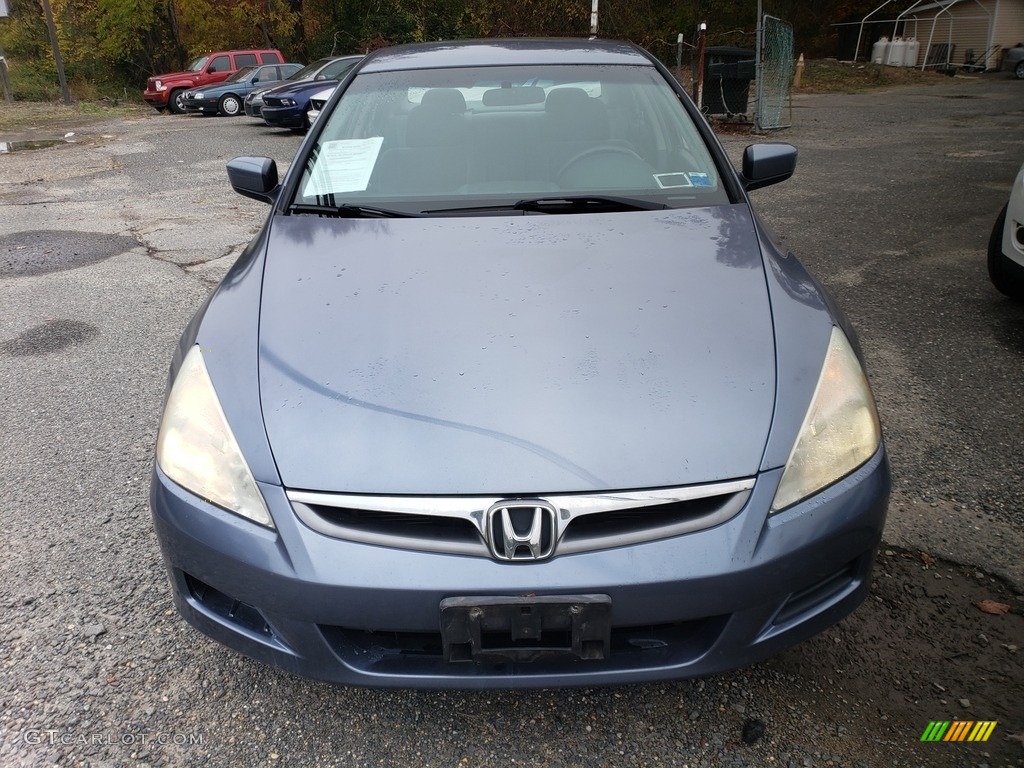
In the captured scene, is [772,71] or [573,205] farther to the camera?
[772,71]

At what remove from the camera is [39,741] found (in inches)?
Result: 71.1

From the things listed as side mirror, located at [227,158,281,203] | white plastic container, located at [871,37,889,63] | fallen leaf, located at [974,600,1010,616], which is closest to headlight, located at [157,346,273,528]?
side mirror, located at [227,158,281,203]

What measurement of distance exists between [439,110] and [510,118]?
28 cm

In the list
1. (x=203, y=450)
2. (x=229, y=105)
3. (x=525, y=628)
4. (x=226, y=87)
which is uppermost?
(x=203, y=450)

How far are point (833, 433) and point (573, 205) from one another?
1203mm

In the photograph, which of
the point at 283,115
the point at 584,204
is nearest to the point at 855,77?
the point at 283,115

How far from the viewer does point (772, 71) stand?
11695mm

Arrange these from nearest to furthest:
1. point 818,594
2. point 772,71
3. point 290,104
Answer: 1. point 818,594
2. point 772,71
3. point 290,104

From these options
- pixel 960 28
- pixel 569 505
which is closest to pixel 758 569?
pixel 569 505

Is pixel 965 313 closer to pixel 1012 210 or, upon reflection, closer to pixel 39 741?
pixel 1012 210
